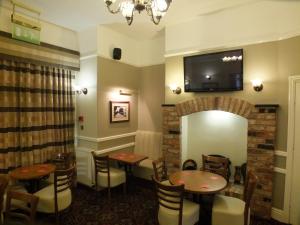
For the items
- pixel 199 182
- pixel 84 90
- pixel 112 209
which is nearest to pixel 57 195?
pixel 112 209

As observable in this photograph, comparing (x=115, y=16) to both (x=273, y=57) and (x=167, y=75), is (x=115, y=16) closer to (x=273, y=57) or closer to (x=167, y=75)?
(x=167, y=75)

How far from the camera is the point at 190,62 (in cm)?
396

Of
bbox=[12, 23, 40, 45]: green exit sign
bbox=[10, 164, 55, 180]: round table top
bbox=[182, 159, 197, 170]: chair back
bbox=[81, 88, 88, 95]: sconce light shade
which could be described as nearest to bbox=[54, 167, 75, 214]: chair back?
bbox=[10, 164, 55, 180]: round table top

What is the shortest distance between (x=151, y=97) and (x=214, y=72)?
1957mm

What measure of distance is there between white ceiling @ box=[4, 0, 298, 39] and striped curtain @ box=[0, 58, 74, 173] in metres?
0.99

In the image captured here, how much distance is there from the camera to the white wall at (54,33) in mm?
3447

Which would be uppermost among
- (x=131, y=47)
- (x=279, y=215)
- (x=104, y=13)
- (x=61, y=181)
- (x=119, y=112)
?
(x=104, y=13)

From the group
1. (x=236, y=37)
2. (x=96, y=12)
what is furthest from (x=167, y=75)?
(x=96, y=12)

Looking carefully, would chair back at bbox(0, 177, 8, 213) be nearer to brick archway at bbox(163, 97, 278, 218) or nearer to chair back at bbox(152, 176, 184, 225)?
chair back at bbox(152, 176, 184, 225)

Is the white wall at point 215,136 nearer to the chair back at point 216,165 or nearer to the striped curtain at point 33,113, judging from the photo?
the chair back at point 216,165

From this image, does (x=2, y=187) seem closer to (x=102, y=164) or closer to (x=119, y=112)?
(x=102, y=164)

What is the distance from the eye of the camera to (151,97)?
5.24m

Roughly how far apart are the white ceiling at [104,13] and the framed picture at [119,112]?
5.65ft

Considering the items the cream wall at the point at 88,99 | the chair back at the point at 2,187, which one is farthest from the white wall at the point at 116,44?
the chair back at the point at 2,187
